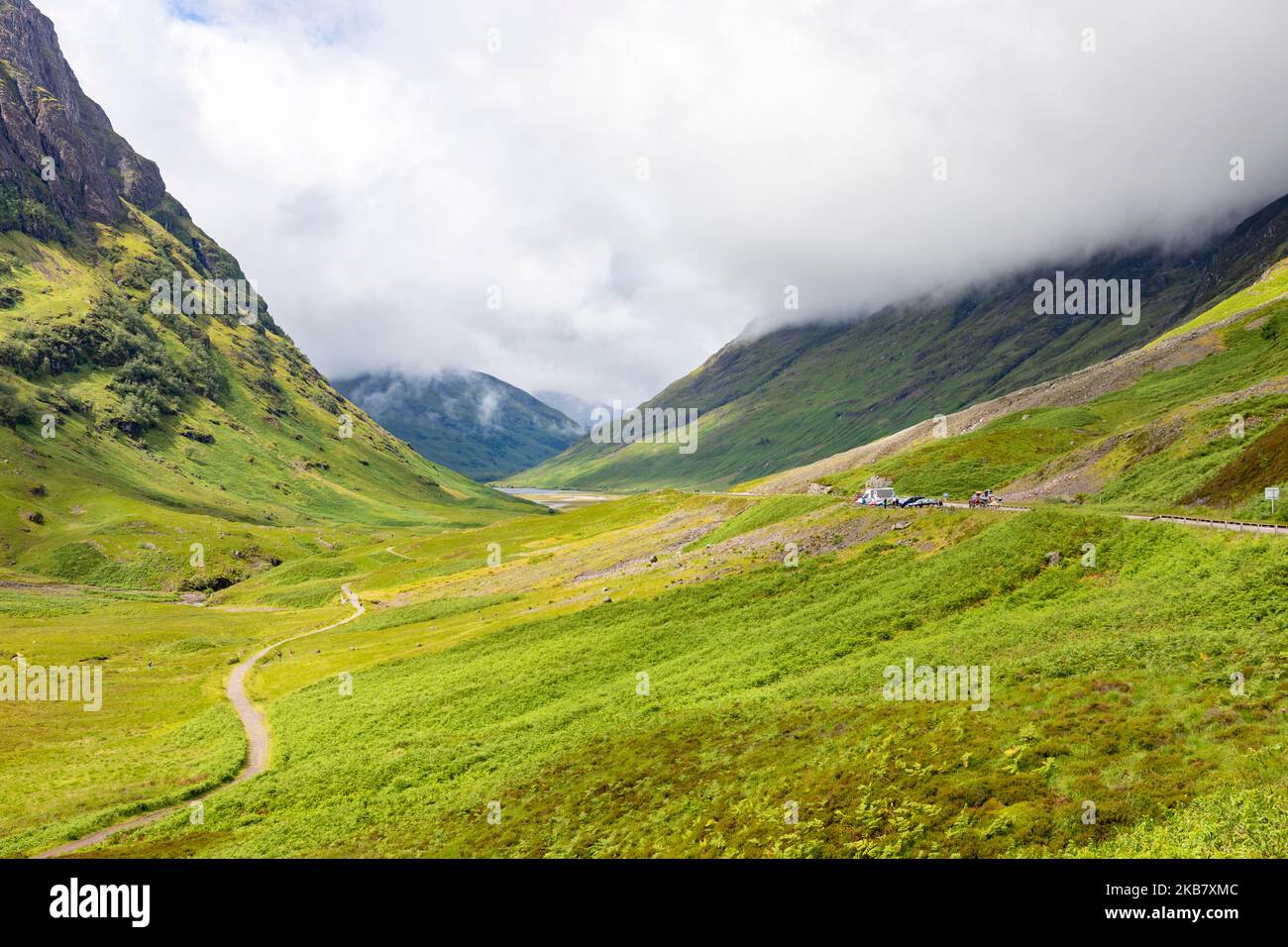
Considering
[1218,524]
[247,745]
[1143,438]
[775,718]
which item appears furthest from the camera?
[1143,438]

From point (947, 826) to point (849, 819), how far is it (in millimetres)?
3474

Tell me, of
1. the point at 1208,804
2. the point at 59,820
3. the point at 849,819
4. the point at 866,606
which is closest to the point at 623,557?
the point at 866,606

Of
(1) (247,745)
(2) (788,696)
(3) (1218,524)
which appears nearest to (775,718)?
(2) (788,696)

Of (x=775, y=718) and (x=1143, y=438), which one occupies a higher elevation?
(x=1143, y=438)

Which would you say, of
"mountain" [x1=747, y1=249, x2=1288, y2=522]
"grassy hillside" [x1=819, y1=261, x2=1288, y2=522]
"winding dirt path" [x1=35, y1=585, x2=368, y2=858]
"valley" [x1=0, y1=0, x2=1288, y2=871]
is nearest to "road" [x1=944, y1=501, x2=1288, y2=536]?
"valley" [x1=0, y1=0, x2=1288, y2=871]

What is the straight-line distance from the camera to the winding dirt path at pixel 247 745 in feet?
135

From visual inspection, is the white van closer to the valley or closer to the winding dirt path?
the valley

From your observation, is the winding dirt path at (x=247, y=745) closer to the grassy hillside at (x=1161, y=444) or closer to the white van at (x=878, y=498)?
the white van at (x=878, y=498)

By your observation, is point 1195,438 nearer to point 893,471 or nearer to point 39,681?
point 893,471

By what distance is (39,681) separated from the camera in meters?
85.9

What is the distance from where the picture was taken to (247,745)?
5909 cm

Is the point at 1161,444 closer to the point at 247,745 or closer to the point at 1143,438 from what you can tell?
the point at 1143,438
